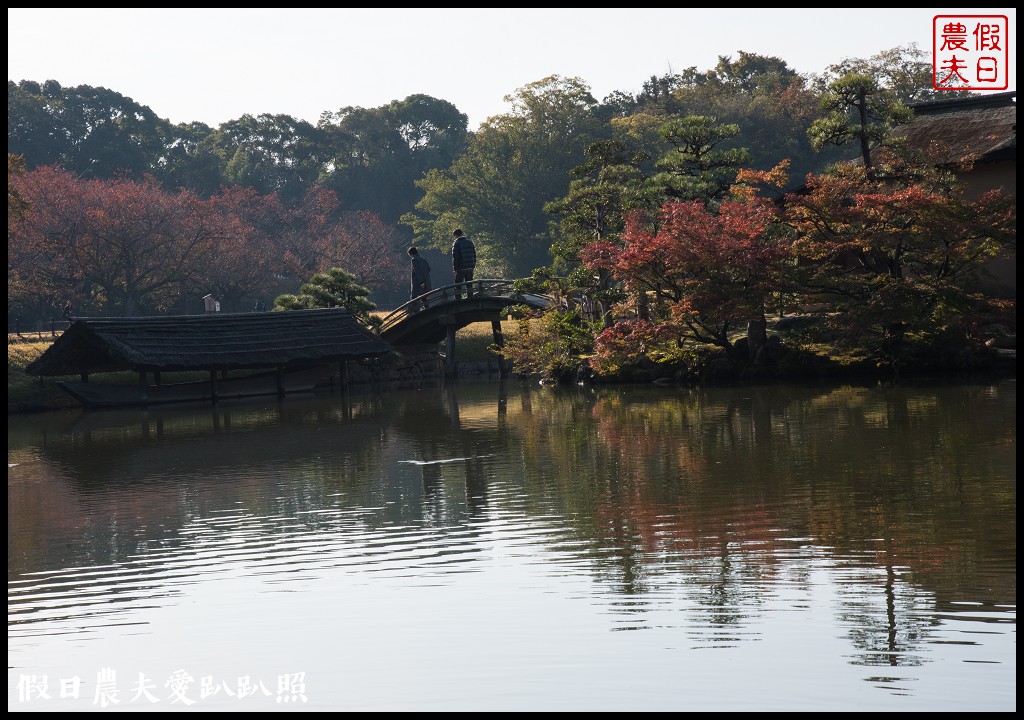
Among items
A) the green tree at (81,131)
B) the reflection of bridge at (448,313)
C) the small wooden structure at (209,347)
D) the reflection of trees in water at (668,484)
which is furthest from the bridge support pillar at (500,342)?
the green tree at (81,131)

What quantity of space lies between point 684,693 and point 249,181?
56.2m

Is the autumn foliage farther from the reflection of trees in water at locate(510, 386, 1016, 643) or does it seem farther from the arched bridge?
the reflection of trees in water at locate(510, 386, 1016, 643)

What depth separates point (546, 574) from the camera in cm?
777

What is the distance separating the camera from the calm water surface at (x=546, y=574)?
5594mm

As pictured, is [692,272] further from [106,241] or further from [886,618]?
[106,241]

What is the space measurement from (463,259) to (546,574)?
24950mm

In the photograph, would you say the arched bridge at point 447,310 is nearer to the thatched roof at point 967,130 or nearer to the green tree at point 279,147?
the thatched roof at point 967,130

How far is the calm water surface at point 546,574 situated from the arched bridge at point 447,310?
53.9 feet

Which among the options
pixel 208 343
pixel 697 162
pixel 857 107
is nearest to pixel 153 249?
pixel 208 343

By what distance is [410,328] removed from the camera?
113ft

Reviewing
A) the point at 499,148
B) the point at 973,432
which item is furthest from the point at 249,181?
the point at 973,432

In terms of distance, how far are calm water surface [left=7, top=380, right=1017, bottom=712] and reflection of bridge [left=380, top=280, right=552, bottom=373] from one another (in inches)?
653

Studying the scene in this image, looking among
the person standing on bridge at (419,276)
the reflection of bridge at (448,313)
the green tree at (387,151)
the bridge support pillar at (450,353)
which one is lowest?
the bridge support pillar at (450,353)

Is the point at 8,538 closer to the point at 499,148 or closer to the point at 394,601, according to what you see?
the point at 394,601
